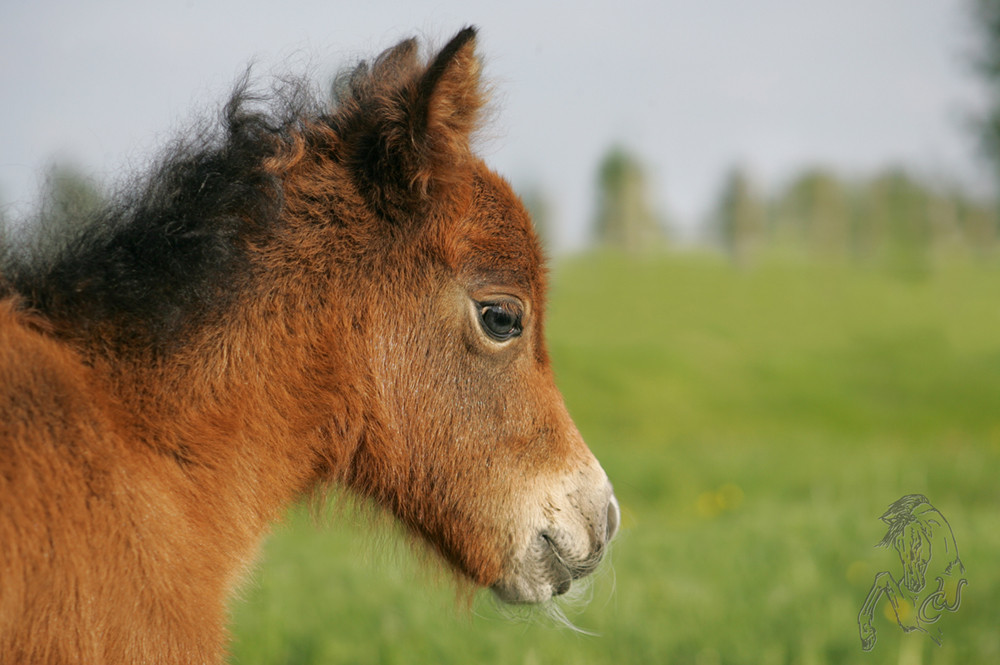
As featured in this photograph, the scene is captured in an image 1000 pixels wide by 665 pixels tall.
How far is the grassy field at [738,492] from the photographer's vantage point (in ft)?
15.1

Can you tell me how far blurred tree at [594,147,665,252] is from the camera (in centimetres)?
3369

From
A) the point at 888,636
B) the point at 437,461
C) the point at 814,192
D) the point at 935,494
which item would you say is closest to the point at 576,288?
the point at 814,192

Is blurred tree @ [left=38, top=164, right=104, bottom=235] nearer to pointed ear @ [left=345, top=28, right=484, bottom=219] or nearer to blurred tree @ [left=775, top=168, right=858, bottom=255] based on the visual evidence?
pointed ear @ [left=345, top=28, right=484, bottom=219]

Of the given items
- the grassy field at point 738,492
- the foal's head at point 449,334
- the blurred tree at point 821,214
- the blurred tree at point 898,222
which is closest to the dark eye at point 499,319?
the foal's head at point 449,334

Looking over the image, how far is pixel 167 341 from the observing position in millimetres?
2516

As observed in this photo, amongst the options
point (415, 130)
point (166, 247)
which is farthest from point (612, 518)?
point (166, 247)

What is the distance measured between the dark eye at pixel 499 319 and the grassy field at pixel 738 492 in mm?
639

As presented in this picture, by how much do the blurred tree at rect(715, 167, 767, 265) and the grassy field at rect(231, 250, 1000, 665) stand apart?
378 cm

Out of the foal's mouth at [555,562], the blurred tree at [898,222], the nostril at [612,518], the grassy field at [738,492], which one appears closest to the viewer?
the foal's mouth at [555,562]

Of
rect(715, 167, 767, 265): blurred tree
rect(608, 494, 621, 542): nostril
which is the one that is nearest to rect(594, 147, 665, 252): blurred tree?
rect(715, 167, 767, 265): blurred tree

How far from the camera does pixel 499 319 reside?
2.95 m

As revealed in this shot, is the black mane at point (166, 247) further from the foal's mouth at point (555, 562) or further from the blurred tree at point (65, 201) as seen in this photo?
the foal's mouth at point (555, 562)

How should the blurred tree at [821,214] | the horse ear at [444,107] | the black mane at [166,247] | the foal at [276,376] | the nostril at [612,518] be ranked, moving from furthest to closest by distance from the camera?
the blurred tree at [821,214], the nostril at [612,518], the horse ear at [444,107], the black mane at [166,247], the foal at [276,376]

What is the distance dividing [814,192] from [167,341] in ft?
103
